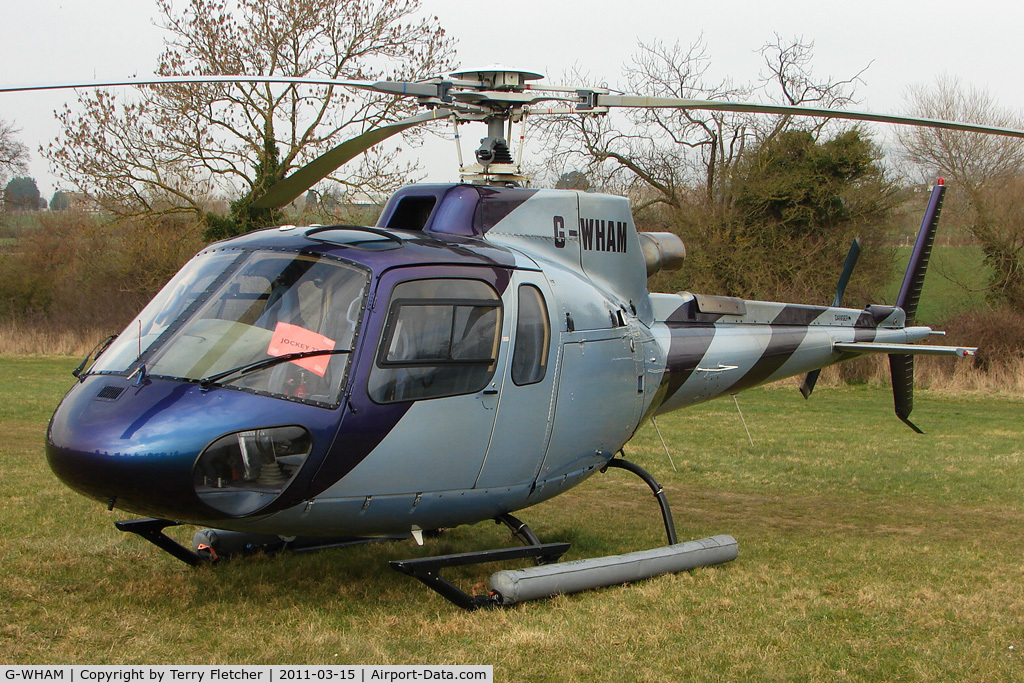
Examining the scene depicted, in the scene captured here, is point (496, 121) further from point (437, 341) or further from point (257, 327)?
point (257, 327)

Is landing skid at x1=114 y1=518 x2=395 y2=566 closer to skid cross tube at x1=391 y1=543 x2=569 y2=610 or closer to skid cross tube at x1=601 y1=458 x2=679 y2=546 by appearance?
skid cross tube at x1=391 y1=543 x2=569 y2=610

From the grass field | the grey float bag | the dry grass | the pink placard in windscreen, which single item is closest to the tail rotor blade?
the grass field

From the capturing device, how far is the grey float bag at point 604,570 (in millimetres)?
5571

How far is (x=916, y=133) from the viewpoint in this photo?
31156mm

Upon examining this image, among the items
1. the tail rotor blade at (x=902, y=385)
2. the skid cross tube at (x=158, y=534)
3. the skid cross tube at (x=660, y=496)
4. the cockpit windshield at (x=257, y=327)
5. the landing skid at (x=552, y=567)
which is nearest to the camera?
the cockpit windshield at (x=257, y=327)

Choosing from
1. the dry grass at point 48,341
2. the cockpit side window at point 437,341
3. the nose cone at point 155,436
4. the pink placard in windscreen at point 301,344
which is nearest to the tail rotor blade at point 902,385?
the cockpit side window at point 437,341

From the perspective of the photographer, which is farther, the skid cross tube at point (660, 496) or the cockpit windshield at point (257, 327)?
the skid cross tube at point (660, 496)

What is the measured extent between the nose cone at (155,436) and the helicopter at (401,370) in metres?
0.01

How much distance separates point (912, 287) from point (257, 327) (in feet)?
24.7

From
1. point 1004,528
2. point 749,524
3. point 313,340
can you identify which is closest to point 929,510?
point 1004,528

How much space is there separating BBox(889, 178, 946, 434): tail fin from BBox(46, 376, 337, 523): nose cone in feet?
23.9

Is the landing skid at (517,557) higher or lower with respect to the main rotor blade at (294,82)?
lower

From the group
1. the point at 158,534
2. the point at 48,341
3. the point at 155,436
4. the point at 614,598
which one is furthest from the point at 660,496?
the point at 48,341

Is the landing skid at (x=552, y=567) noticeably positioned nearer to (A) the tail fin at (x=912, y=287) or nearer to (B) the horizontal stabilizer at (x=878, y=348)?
(B) the horizontal stabilizer at (x=878, y=348)
